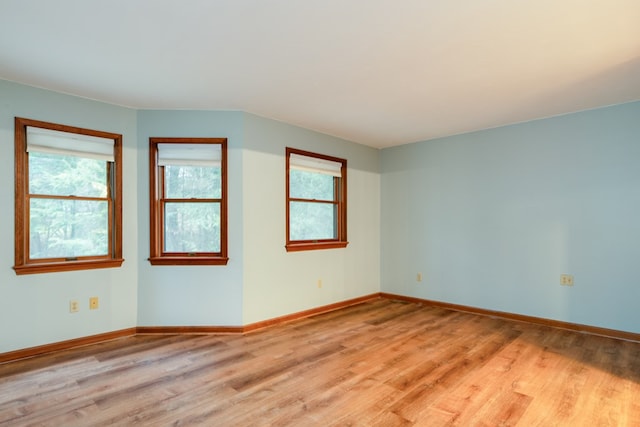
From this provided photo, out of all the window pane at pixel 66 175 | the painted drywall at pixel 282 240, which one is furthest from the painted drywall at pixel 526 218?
the window pane at pixel 66 175

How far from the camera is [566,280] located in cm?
371

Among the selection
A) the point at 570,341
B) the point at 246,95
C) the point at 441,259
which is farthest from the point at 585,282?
the point at 246,95

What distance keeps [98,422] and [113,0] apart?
7.72ft

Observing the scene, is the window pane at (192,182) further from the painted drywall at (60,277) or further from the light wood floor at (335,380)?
the light wood floor at (335,380)

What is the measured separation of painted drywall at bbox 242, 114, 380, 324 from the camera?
12.1ft

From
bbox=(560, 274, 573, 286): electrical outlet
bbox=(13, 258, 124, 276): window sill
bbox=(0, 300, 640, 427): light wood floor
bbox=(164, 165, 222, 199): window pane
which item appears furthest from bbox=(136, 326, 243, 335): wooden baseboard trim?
bbox=(560, 274, 573, 286): electrical outlet

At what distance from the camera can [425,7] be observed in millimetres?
1867

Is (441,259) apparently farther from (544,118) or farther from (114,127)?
(114,127)

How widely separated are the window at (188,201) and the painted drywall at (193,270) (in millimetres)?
65

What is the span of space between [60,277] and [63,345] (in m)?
0.61

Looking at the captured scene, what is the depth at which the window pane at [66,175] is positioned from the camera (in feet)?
9.92

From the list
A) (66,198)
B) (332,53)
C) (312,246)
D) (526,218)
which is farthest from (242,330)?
(526,218)

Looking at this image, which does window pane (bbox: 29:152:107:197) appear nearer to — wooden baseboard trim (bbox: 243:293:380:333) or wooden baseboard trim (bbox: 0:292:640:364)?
wooden baseboard trim (bbox: 0:292:640:364)

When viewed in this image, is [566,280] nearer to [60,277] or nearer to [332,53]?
[332,53]
